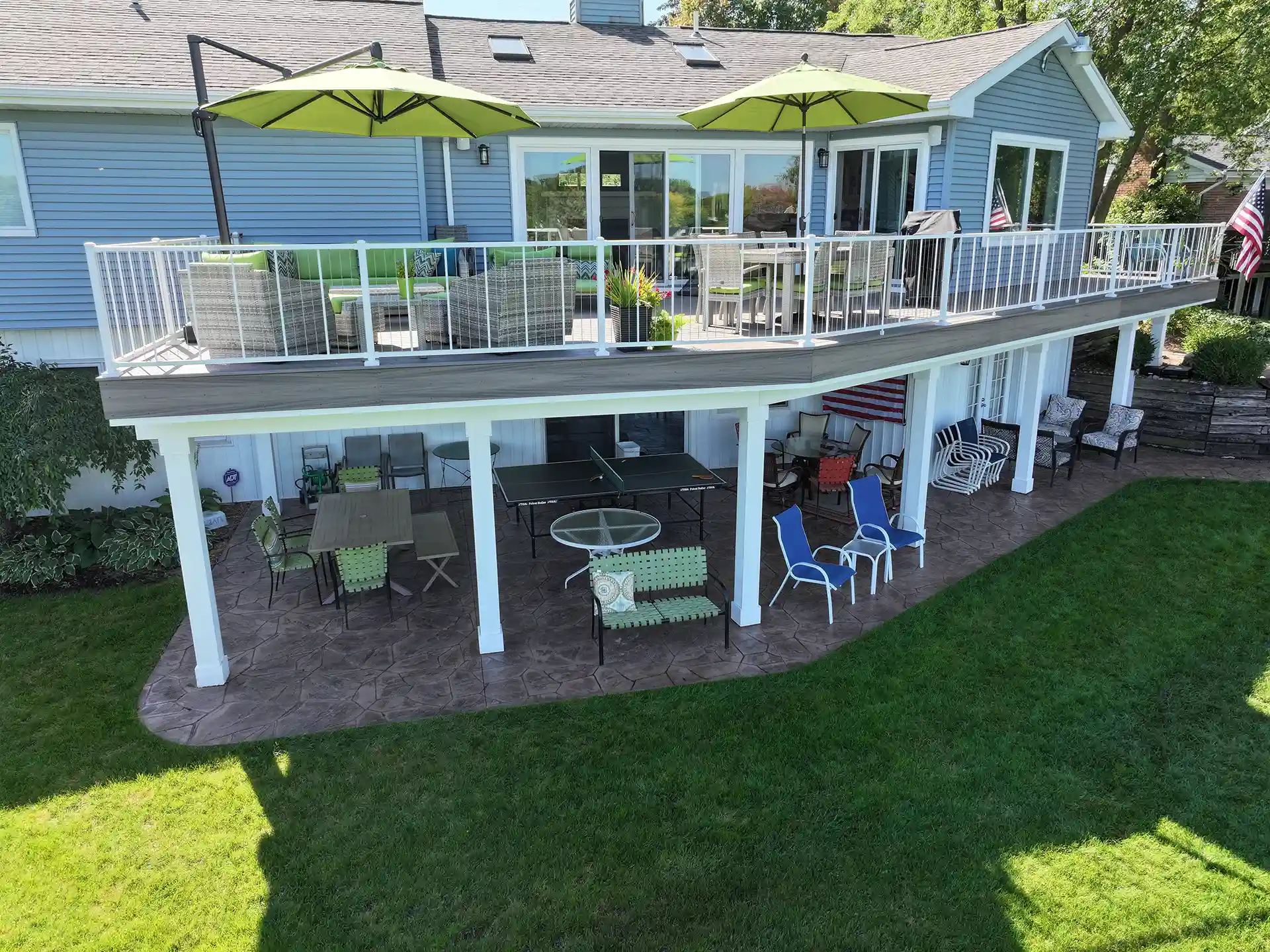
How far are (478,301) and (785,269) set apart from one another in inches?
114

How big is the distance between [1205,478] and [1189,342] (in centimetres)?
572

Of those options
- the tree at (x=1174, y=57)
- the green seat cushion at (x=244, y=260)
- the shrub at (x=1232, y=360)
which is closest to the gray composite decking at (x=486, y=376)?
the green seat cushion at (x=244, y=260)

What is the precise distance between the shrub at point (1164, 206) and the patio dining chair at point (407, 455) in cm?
2108

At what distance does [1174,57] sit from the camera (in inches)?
737

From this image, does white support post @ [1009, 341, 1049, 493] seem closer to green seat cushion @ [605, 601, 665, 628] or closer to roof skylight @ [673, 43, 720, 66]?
roof skylight @ [673, 43, 720, 66]

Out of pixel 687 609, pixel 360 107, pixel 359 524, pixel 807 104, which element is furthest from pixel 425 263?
pixel 687 609

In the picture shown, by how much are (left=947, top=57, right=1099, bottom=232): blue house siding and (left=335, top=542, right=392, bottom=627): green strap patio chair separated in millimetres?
9129

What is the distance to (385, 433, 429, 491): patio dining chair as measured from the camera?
12.8 m

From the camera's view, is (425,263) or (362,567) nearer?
(362,567)

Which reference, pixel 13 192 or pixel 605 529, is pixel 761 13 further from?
pixel 605 529

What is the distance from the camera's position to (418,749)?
6.86 m

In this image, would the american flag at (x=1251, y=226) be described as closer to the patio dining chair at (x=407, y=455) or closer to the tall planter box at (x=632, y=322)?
the tall planter box at (x=632, y=322)

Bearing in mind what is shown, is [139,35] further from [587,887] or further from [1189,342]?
[1189,342]

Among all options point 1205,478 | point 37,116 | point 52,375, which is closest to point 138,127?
point 37,116
